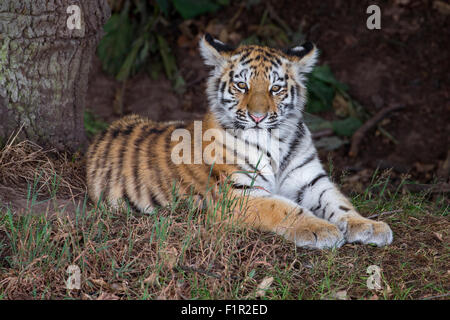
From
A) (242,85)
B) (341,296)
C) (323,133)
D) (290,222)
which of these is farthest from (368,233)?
(323,133)

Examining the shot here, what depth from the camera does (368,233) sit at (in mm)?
3523

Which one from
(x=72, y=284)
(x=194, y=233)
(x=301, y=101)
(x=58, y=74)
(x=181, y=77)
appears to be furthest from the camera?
(x=181, y=77)

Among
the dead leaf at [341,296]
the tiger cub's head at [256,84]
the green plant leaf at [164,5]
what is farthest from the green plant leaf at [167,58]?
the dead leaf at [341,296]

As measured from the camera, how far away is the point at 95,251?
3160 millimetres

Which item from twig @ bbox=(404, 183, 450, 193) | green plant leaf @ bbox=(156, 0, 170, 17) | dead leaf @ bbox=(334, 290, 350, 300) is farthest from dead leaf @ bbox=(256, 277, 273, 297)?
green plant leaf @ bbox=(156, 0, 170, 17)

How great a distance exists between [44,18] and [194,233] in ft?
7.18

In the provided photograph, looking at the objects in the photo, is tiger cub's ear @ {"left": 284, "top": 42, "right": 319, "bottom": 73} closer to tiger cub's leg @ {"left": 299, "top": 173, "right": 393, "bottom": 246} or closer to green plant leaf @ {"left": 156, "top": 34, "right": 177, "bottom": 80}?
tiger cub's leg @ {"left": 299, "top": 173, "right": 393, "bottom": 246}

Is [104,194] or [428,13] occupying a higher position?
[428,13]

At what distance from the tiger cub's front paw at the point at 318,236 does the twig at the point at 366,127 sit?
3.45 m

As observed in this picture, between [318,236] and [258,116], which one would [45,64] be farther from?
[318,236]

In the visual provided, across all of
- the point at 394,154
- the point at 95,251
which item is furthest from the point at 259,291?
the point at 394,154

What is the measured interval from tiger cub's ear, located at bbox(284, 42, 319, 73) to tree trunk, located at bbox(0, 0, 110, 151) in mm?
1618

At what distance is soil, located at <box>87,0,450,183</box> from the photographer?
6.88 meters

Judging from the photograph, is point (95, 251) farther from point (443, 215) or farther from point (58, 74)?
point (443, 215)
